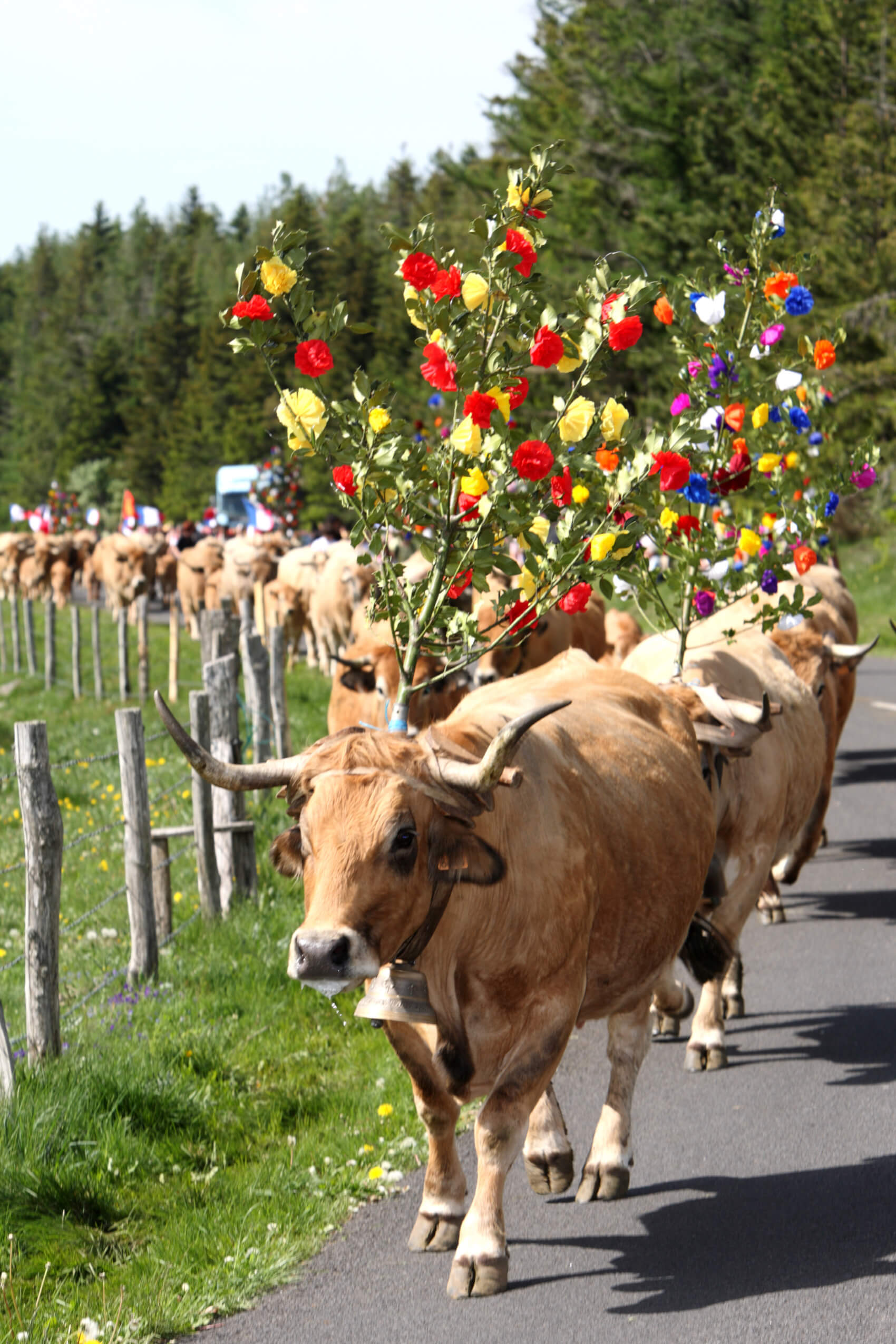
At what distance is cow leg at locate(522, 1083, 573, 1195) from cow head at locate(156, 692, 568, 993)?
1.44 m

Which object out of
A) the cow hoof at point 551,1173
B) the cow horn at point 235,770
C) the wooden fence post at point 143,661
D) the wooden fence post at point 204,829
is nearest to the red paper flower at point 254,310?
the cow horn at point 235,770

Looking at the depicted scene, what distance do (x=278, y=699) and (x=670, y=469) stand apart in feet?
27.9

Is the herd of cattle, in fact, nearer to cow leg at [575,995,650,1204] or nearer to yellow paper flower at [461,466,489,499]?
cow leg at [575,995,650,1204]

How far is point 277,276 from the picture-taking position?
15.4 ft

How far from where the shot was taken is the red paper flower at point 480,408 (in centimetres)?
480

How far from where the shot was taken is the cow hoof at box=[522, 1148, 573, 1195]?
5.37m

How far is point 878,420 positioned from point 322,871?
108 feet

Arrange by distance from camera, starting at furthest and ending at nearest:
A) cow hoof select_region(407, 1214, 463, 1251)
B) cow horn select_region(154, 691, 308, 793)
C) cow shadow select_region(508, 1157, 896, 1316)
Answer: cow hoof select_region(407, 1214, 463, 1251), cow shadow select_region(508, 1157, 896, 1316), cow horn select_region(154, 691, 308, 793)

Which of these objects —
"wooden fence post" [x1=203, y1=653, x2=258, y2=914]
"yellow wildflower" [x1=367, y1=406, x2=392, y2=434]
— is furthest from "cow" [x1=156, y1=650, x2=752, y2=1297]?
"wooden fence post" [x1=203, y1=653, x2=258, y2=914]

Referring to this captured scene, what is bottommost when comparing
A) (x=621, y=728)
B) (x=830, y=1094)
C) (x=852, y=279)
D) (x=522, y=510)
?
(x=830, y=1094)

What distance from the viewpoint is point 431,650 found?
5.42 m

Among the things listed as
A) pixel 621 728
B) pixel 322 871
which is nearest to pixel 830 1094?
pixel 621 728

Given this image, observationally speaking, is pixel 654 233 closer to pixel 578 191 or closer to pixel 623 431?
pixel 578 191

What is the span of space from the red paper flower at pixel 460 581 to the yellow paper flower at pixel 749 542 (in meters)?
2.74
